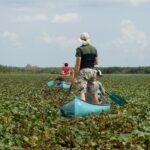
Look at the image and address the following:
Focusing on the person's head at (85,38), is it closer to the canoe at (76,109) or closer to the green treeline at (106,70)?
the canoe at (76,109)

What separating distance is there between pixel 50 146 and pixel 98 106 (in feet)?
16.9

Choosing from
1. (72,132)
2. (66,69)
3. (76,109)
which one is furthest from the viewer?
(66,69)

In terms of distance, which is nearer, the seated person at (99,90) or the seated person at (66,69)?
the seated person at (99,90)

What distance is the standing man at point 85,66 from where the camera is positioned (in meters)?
14.6

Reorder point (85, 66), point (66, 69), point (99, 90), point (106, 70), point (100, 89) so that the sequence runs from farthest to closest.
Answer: point (106, 70) < point (66, 69) < point (99, 90) < point (100, 89) < point (85, 66)

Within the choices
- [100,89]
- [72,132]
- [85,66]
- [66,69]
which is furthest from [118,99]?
[66,69]

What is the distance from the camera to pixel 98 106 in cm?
1461

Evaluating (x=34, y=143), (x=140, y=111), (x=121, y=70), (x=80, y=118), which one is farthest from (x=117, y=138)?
(x=121, y=70)

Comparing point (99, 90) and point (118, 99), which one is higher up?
point (99, 90)

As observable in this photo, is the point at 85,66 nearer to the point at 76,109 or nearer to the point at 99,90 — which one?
the point at 76,109

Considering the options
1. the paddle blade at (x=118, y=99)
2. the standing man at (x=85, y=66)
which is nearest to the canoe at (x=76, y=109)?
the standing man at (x=85, y=66)

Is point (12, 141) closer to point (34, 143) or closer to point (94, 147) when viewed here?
point (34, 143)

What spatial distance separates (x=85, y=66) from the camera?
14.8 metres

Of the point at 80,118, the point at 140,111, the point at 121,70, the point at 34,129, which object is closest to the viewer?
the point at 34,129
